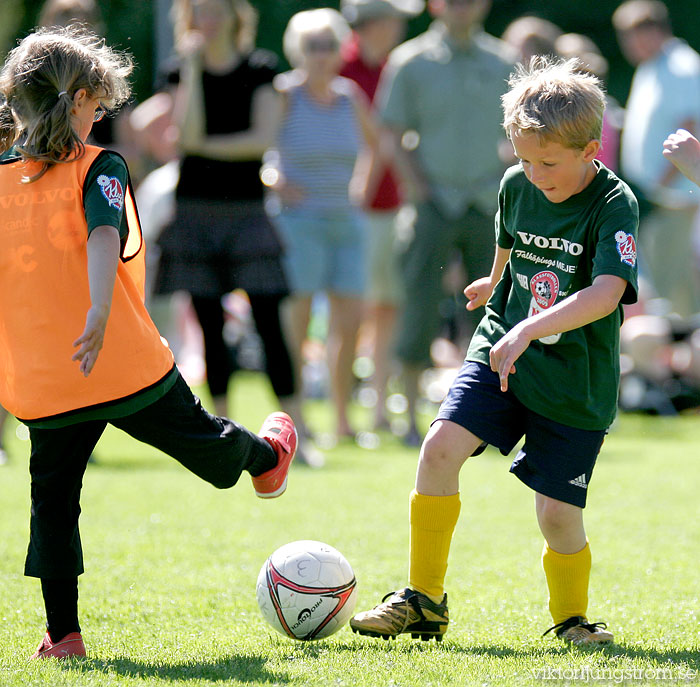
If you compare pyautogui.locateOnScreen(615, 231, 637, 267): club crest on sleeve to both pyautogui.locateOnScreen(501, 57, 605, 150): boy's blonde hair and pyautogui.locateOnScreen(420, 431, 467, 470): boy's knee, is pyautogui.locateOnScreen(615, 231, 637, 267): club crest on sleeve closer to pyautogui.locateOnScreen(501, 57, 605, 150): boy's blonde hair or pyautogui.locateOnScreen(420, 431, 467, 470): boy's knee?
pyautogui.locateOnScreen(501, 57, 605, 150): boy's blonde hair

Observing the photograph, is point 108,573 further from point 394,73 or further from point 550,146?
point 394,73

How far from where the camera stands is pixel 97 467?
6449 mm

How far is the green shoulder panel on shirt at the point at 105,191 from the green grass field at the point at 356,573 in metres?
1.13

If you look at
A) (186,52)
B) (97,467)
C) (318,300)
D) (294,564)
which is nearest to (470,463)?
(97,467)

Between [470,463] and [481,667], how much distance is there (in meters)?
3.75

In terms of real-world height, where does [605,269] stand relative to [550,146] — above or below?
below

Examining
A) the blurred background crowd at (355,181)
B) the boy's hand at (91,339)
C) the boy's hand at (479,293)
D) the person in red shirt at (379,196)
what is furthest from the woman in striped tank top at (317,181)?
the boy's hand at (91,339)

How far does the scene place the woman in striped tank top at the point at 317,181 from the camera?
7.14 metres

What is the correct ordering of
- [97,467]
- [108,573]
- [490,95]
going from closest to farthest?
1. [108,573]
2. [97,467]
3. [490,95]

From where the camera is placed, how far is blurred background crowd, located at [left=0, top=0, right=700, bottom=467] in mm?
6430

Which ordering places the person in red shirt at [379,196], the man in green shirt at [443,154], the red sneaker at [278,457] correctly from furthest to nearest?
the person in red shirt at [379,196], the man in green shirt at [443,154], the red sneaker at [278,457]

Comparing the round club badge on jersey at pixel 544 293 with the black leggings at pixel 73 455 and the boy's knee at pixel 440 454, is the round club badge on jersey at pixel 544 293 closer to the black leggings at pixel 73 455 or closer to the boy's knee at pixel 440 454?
the boy's knee at pixel 440 454

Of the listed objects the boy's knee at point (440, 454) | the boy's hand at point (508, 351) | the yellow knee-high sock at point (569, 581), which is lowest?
the yellow knee-high sock at point (569, 581)

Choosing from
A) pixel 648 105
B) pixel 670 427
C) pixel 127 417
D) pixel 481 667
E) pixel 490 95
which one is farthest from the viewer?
pixel 648 105
